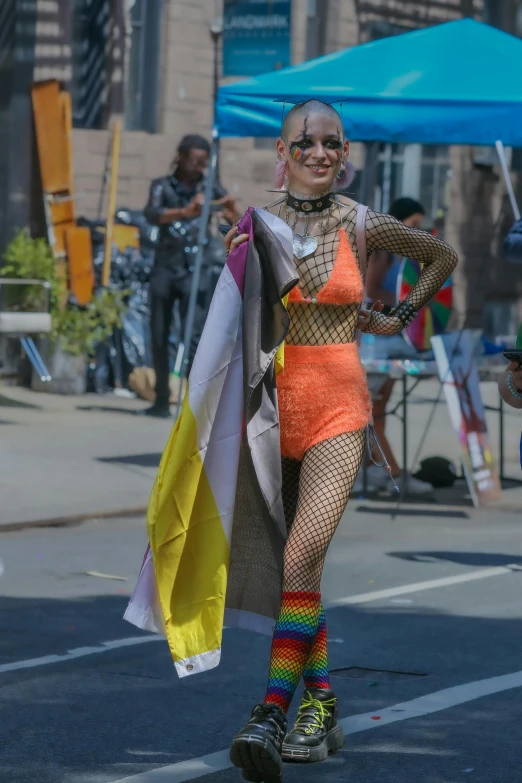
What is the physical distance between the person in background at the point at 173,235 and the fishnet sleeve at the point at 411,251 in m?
8.29

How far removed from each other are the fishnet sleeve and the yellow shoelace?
1183 mm

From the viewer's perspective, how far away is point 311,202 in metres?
5.30

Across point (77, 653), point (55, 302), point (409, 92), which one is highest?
point (409, 92)

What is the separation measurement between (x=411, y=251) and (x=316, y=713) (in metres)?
1.48

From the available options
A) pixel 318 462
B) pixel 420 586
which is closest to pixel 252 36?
pixel 420 586

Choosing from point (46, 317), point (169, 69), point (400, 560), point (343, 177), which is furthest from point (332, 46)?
point (343, 177)

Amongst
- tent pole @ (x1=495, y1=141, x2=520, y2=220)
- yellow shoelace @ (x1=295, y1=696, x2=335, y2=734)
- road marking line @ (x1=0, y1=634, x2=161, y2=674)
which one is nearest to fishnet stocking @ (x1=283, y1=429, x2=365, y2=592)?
yellow shoelace @ (x1=295, y1=696, x2=335, y2=734)

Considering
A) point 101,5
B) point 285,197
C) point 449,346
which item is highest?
point 101,5

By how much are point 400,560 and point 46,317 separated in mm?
6934

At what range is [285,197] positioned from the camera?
17.7 ft

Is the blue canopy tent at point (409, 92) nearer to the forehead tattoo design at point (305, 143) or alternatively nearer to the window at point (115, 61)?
the forehead tattoo design at point (305, 143)

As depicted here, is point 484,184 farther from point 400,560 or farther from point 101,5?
point 400,560

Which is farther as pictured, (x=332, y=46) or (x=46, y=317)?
(x=332, y=46)

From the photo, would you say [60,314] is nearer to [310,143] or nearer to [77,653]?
[77,653]
